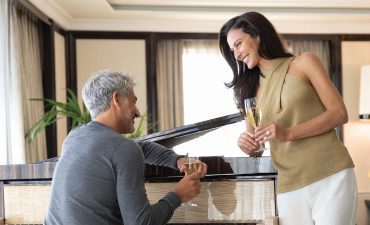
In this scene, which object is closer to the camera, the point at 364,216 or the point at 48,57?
the point at 48,57

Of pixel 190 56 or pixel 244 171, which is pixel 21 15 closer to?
pixel 190 56

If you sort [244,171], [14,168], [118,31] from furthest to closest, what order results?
[118,31], [14,168], [244,171]

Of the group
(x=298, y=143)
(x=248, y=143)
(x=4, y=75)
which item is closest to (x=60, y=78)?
(x=4, y=75)

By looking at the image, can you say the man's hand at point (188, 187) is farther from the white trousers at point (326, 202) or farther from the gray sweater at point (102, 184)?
the white trousers at point (326, 202)

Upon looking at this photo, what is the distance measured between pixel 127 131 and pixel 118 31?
446cm

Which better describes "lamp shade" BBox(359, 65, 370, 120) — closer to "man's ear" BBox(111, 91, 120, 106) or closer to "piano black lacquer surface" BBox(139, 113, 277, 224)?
"piano black lacquer surface" BBox(139, 113, 277, 224)

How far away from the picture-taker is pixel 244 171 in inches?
75.9

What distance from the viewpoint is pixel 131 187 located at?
153cm

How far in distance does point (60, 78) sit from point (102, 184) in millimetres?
4260

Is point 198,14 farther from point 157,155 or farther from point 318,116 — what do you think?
point 318,116

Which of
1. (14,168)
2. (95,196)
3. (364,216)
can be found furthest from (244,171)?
(364,216)

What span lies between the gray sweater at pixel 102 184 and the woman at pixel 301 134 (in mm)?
362

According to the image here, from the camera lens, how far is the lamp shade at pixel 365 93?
20.0ft

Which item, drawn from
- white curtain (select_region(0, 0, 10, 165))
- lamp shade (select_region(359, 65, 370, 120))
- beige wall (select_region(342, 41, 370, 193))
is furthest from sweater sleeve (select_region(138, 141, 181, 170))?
beige wall (select_region(342, 41, 370, 193))
